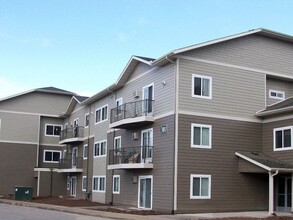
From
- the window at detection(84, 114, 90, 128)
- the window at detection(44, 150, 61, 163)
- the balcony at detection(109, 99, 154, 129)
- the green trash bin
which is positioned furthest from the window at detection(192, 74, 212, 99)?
the window at detection(44, 150, 61, 163)

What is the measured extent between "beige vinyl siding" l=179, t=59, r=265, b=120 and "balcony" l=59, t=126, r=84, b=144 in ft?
62.4

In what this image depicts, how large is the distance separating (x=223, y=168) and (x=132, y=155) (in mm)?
6091

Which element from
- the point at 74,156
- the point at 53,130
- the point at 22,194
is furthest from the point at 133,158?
the point at 53,130

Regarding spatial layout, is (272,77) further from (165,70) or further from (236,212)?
(236,212)

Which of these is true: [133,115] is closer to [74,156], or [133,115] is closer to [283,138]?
[283,138]

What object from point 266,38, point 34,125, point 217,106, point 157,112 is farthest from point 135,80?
point 34,125

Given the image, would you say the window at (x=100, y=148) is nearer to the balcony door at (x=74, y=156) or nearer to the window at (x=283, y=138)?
the balcony door at (x=74, y=156)

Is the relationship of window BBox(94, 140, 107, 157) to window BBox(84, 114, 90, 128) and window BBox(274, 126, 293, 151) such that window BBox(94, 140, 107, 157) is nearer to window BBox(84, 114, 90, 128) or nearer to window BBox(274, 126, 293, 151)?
window BBox(84, 114, 90, 128)

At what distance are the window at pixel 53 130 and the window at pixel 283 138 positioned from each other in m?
29.1

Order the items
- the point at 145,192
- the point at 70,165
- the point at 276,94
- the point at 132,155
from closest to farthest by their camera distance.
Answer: the point at 145,192 < the point at 276,94 < the point at 132,155 < the point at 70,165

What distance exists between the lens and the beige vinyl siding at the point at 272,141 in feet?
83.9

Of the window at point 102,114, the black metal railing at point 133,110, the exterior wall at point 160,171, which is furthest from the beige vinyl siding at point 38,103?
the exterior wall at point 160,171

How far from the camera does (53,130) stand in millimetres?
50375

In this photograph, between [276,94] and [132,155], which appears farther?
[132,155]
